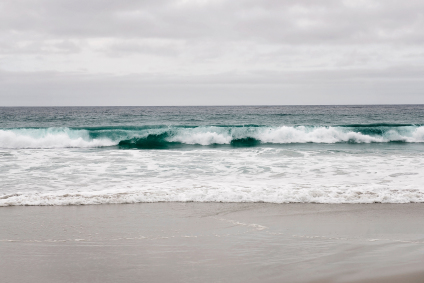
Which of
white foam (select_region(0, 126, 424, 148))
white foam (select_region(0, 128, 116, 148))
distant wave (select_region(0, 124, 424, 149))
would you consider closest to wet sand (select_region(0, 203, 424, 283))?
distant wave (select_region(0, 124, 424, 149))

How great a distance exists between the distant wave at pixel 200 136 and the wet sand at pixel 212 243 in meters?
13.5

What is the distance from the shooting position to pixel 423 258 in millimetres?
3934

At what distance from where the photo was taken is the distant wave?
1941 cm

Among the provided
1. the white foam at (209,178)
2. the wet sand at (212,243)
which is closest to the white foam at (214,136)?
the white foam at (209,178)

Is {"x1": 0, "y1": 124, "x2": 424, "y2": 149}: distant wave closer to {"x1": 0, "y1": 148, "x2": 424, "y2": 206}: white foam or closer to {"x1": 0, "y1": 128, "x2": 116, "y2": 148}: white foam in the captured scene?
{"x1": 0, "y1": 128, "x2": 116, "y2": 148}: white foam

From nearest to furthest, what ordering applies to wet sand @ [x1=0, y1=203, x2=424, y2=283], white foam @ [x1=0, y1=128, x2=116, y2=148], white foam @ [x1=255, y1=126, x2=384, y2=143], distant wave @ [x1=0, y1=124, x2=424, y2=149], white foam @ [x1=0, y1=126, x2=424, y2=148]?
wet sand @ [x1=0, y1=203, x2=424, y2=283]
white foam @ [x1=0, y1=128, x2=116, y2=148]
white foam @ [x1=0, y1=126, x2=424, y2=148]
distant wave @ [x1=0, y1=124, x2=424, y2=149]
white foam @ [x1=255, y1=126, x2=384, y2=143]

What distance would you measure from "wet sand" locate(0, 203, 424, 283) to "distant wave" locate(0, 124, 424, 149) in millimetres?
13539

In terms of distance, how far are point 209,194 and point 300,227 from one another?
231 centimetres

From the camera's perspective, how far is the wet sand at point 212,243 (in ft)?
11.8

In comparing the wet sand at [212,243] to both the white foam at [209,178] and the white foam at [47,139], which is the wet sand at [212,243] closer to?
the white foam at [209,178]

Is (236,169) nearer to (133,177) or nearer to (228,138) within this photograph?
(133,177)

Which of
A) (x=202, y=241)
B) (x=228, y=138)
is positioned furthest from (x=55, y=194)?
(x=228, y=138)

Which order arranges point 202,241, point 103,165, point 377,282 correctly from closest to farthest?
point 377,282 → point 202,241 → point 103,165

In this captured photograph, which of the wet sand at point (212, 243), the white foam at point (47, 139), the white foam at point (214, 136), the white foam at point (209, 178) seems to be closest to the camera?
the wet sand at point (212, 243)
